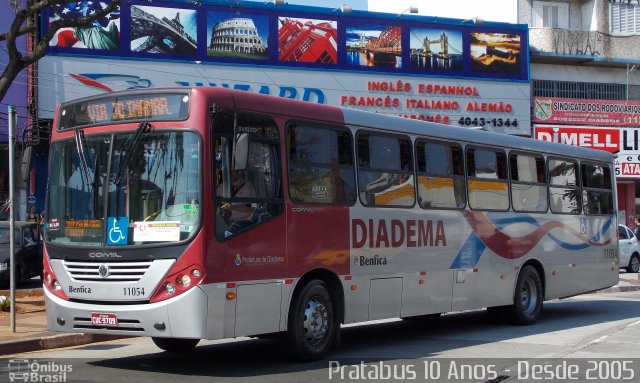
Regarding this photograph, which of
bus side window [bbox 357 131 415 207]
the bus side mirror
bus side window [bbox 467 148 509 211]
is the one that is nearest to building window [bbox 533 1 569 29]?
bus side window [bbox 467 148 509 211]

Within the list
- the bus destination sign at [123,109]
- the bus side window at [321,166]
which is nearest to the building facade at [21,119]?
the bus destination sign at [123,109]

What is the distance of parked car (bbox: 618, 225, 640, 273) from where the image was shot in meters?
29.2

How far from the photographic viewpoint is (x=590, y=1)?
1569 inches

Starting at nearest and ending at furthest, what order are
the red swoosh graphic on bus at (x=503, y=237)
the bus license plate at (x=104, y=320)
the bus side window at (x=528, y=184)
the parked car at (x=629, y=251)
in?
the bus license plate at (x=104, y=320), the red swoosh graphic on bus at (x=503, y=237), the bus side window at (x=528, y=184), the parked car at (x=629, y=251)

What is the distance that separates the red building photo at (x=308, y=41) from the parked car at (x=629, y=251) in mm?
13491

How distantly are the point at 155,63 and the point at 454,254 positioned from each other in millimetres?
20922

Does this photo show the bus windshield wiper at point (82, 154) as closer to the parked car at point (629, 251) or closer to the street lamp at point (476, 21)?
the parked car at point (629, 251)

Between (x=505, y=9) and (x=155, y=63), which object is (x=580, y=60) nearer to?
(x=505, y=9)

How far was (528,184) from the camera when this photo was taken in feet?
50.3

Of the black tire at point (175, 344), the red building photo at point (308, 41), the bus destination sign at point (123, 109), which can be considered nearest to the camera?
the bus destination sign at point (123, 109)

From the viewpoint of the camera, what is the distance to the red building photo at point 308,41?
110 feet

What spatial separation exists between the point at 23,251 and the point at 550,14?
2844 centimetres

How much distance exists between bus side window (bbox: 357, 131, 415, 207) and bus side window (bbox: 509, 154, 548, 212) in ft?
10.5

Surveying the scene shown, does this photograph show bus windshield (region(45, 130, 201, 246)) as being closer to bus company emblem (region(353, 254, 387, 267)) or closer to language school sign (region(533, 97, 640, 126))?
bus company emblem (region(353, 254, 387, 267))
